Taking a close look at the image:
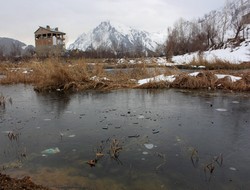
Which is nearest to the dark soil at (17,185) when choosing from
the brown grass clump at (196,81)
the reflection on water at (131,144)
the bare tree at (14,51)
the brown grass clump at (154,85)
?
the reflection on water at (131,144)

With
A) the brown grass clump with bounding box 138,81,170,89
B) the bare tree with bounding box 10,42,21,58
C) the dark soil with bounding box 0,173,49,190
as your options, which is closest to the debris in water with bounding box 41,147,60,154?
the dark soil with bounding box 0,173,49,190

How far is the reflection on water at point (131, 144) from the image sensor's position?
3641 millimetres

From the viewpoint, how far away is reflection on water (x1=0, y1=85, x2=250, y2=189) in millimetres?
3641

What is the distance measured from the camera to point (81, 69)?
12.3m

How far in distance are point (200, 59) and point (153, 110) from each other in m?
14.3

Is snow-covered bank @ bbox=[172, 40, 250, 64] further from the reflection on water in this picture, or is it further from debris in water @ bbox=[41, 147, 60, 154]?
debris in water @ bbox=[41, 147, 60, 154]

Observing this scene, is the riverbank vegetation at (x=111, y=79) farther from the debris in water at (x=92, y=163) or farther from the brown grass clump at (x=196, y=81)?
the debris in water at (x=92, y=163)

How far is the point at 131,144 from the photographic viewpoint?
485 centimetres

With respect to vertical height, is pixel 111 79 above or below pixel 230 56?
below

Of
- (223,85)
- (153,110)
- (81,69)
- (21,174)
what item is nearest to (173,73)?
(223,85)

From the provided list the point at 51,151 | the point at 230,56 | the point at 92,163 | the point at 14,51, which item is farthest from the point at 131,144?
the point at 14,51

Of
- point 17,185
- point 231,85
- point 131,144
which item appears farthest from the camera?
point 231,85

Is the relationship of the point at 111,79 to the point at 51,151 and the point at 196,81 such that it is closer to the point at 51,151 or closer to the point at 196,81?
the point at 196,81

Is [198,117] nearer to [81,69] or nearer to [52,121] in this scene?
[52,121]
